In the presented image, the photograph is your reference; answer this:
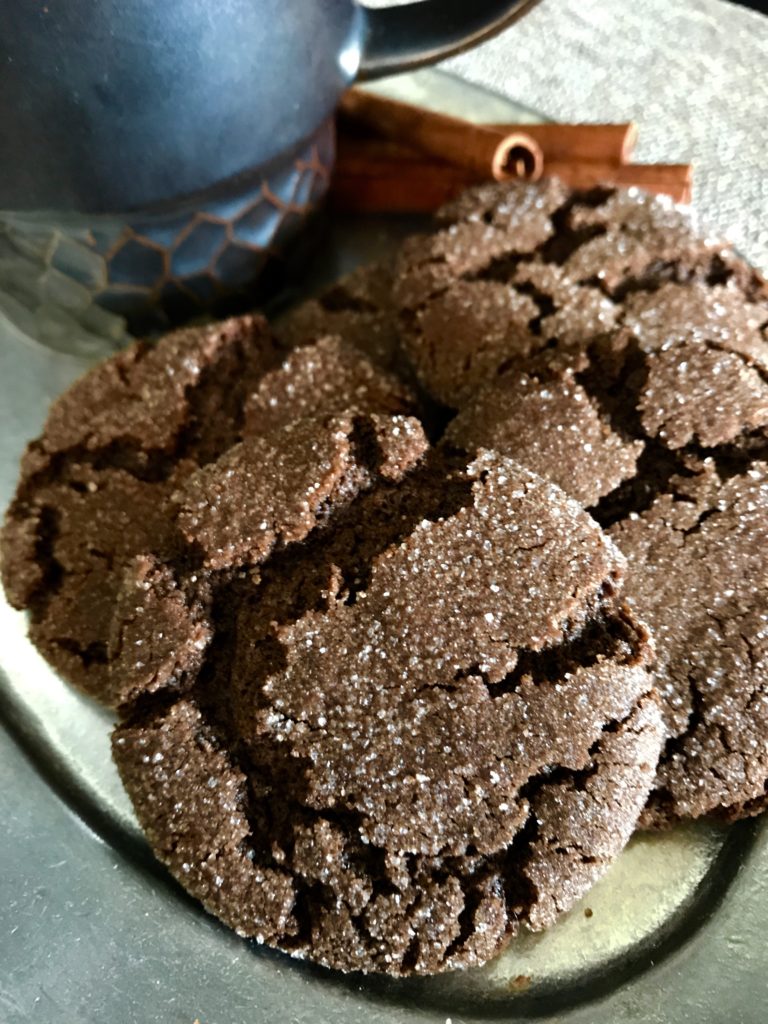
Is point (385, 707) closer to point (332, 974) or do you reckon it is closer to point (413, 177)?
point (332, 974)

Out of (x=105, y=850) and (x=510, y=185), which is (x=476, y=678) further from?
(x=510, y=185)

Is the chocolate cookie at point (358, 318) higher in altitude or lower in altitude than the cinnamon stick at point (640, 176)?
lower

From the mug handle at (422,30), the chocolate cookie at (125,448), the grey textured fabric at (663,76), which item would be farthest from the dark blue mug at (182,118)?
the grey textured fabric at (663,76)

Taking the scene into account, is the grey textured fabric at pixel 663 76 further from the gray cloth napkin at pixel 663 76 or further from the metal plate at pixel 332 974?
the metal plate at pixel 332 974

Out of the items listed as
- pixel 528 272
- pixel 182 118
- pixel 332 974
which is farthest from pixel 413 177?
pixel 332 974

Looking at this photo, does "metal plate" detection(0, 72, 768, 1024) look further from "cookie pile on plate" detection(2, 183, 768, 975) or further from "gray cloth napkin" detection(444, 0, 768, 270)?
"gray cloth napkin" detection(444, 0, 768, 270)
